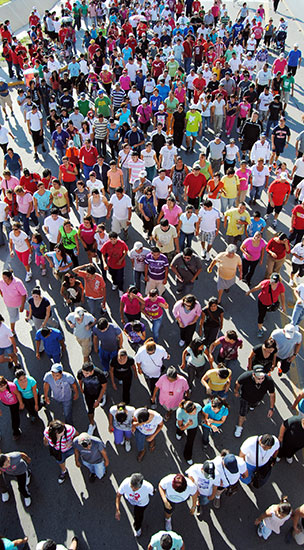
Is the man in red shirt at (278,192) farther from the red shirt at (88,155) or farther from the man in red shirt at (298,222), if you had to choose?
the red shirt at (88,155)

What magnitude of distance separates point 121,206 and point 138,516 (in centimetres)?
616

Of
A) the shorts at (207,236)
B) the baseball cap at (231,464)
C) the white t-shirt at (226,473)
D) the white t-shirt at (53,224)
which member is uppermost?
the white t-shirt at (53,224)

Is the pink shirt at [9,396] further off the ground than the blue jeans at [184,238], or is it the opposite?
the blue jeans at [184,238]

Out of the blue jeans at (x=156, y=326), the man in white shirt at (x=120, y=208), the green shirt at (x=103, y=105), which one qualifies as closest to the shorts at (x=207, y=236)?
the man in white shirt at (x=120, y=208)

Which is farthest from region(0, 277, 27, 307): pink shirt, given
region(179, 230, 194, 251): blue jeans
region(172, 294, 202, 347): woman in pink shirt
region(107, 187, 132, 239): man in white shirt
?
region(179, 230, 194, 251): blue jeans

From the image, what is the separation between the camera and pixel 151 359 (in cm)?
677

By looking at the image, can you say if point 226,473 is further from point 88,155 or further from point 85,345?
point 88,155

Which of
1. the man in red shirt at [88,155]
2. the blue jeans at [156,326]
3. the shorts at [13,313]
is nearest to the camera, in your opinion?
the blue jeans at [156,326]

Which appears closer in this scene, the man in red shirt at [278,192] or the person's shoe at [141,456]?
the person's shoe at [141,456]

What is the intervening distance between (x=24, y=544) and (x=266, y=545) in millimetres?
3048

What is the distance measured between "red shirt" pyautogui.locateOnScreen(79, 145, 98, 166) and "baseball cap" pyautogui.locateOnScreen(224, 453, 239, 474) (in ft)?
27.8

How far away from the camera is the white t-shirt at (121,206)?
9750 millimetres

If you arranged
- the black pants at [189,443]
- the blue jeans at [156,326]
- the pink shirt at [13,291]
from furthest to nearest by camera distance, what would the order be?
the blue jeans at [156,326]
the pink shirt at [13,291]
the black pants at [189,443]

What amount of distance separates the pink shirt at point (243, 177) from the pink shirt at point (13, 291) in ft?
19.3
